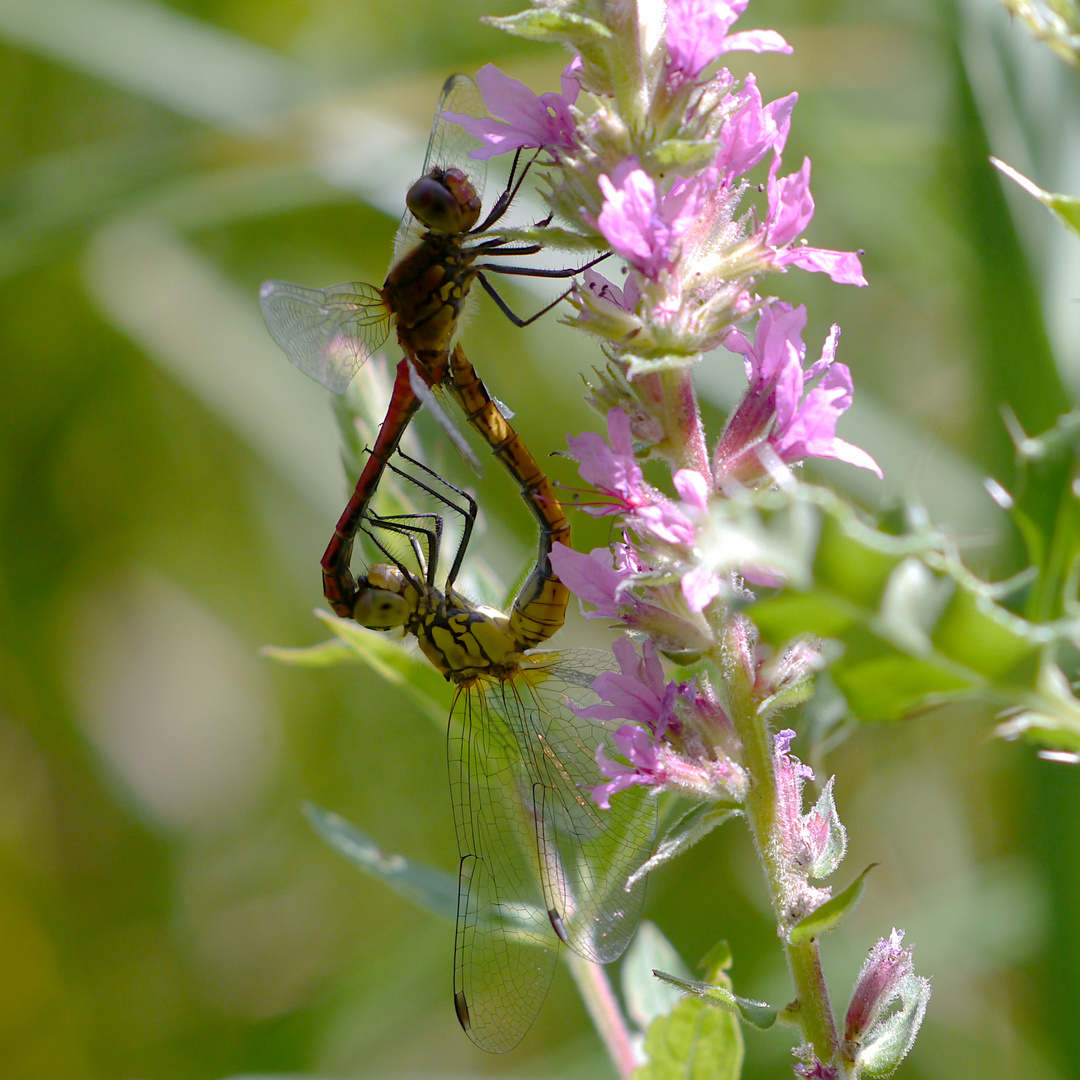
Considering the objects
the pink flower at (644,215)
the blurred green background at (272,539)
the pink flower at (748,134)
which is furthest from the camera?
the blurred green background at (272,539)

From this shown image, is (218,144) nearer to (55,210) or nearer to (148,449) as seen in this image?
(55,210)

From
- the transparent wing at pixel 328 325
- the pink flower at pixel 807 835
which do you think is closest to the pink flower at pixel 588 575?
the pink flower at pixel 807 835

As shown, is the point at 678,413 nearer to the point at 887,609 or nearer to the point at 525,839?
the point at 887,609

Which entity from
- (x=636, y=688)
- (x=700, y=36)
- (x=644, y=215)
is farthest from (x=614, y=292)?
(x=636, y=688)

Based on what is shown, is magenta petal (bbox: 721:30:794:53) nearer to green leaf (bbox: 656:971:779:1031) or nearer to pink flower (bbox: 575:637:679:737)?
pink flower (bbox: 575:637:679:737)

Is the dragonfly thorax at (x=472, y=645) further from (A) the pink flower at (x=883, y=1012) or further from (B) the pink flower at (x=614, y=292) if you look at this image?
(A) the pink flower at (x=883, y=1012)

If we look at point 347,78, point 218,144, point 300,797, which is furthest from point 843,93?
point 300,797
